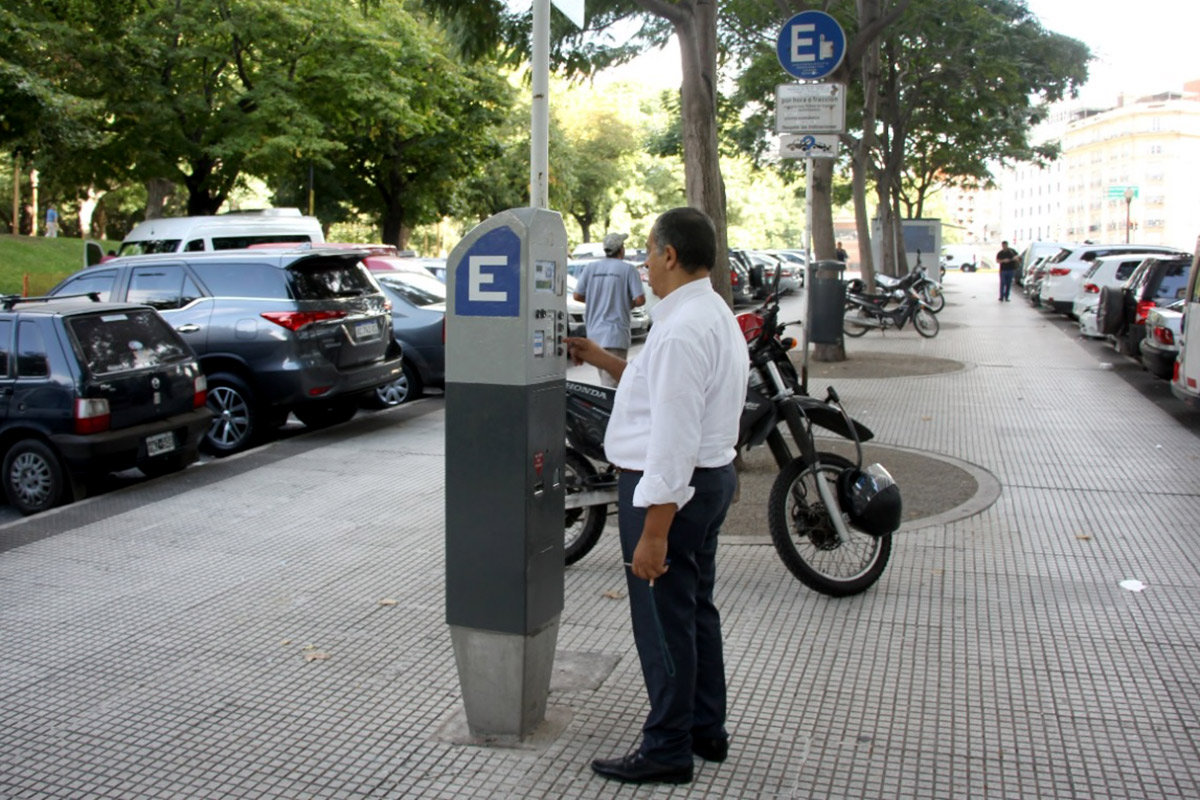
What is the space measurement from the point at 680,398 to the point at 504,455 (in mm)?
728

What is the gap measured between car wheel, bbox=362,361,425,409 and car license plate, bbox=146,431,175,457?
13.8 feet

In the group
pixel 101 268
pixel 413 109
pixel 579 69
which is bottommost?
pixel 101 268

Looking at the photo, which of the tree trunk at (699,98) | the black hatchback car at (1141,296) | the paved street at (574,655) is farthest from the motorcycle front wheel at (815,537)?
the black hatchback car at (1141,296)

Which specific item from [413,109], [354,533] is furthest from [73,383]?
[413,109]

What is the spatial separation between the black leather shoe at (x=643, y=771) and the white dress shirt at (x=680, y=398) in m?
0.89

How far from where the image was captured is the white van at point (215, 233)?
19.0m

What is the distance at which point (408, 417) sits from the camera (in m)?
12.3

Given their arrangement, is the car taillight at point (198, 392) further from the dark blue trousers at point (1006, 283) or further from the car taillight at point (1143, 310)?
the dark blue trousers at point (1006, 283)

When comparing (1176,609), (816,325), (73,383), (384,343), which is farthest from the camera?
(816,325)

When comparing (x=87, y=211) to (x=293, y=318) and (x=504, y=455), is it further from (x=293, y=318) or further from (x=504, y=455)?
(x=504, y=455)

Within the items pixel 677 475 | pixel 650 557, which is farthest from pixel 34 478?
pixel 677 475

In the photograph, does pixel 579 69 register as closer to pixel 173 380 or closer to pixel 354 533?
pixel 173 380

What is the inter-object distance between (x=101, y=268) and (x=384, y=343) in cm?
285

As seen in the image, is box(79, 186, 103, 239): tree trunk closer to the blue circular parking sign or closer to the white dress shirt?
the blue circular parking sign
